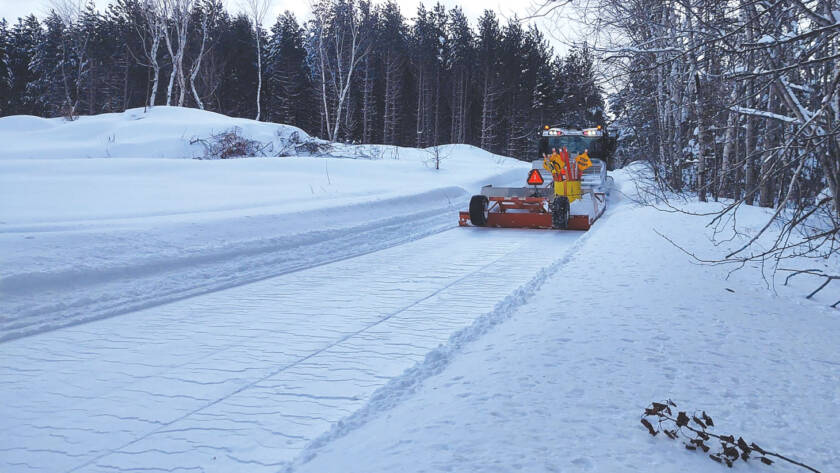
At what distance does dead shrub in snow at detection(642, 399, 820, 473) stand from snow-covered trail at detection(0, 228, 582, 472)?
1.65 metres

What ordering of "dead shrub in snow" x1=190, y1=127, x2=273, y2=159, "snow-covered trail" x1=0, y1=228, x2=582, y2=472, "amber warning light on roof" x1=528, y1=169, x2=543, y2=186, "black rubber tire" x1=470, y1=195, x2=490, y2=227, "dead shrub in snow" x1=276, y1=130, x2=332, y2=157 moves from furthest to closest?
"dead shrub in snow" x1=276, y1=130, x2=332, y2=157, "dead shrub in snow" x1=190, y1=127, x2=273, y2=159, "amber warning light on roof" x1=528, y1=169, x2=543, y2=186, "black rubber tire" x1=470, y1=195, x2=490, y2=227, "snow-covered trail" x1=0, y1=228, x2=582, y2=472

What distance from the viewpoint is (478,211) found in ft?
39.1

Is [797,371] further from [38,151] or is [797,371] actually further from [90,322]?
[38,151]

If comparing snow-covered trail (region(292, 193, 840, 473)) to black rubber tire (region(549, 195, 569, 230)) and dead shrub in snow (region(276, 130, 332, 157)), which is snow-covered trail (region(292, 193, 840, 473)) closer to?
black rubber tire (region(549, 195, 569, 230))

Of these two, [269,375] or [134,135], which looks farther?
[134,135]

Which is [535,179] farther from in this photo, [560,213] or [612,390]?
[612,390]

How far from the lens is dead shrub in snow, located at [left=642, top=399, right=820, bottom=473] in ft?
7.89

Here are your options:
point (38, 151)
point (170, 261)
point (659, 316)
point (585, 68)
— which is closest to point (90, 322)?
point (170, 261)

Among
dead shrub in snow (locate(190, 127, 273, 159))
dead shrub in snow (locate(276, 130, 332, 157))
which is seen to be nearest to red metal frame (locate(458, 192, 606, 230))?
dead shrub in snow (locate(190, 127, 273, 159))

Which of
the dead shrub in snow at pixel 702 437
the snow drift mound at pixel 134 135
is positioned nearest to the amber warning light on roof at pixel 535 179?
the dead shrub in snow at pixel 702 437

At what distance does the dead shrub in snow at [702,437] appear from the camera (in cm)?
241

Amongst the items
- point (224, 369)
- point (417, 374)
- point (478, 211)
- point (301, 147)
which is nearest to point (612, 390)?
point (417, 374)

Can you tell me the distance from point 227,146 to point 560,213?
52.8 feet

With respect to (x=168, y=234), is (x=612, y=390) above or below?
below
